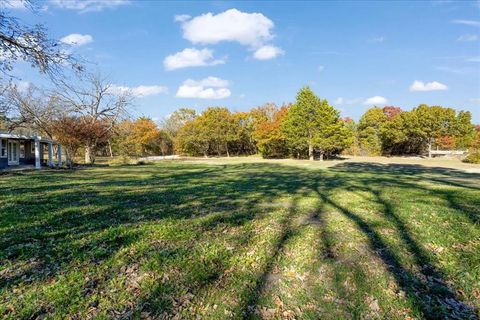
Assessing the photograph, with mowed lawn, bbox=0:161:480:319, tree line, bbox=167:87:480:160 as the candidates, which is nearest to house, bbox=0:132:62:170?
mowed lawn, bbox=0:161:480:319

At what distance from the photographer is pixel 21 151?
27.8m

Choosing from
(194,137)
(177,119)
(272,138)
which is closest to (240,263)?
(272,138)

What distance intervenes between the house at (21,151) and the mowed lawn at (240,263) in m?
18.7

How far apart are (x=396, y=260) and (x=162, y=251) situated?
3356 millimetres

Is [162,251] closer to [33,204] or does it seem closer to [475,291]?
[475,291]

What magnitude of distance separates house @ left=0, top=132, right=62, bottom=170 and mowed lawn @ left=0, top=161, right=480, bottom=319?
18.7 metres

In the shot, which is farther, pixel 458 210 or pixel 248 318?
pixel 458 210

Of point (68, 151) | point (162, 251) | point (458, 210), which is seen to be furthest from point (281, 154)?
point (162, 251)

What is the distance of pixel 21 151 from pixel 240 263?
30132 mm

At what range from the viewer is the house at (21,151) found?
2305 cm

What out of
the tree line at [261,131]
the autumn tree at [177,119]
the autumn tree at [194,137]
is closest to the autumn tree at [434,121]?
the tree line at [261,131]

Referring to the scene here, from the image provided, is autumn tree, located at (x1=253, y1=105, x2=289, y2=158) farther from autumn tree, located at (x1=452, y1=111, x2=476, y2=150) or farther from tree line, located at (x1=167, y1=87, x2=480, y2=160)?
autumn tree, located at (x1=452, y1=111, x2=476, y2=150)

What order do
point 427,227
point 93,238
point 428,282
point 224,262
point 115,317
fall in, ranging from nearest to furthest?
point 115,317
point 428,282
point 224,262
point 93,238
point 427,227

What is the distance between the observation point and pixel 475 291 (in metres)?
3.72
